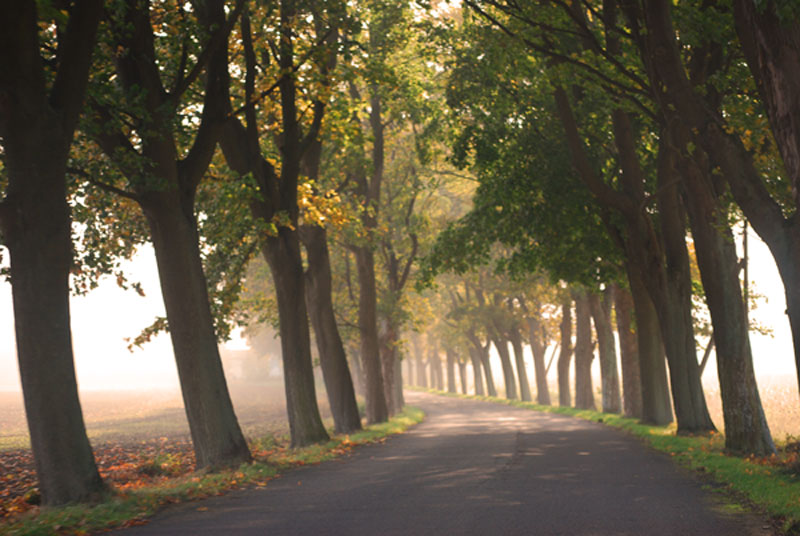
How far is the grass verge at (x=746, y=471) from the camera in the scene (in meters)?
8.10

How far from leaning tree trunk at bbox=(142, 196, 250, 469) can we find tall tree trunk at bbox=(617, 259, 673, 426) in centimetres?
1250

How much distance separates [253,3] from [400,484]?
11.0m

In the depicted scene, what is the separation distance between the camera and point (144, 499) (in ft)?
30.8

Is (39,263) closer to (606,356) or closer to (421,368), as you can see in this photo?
(606,356)

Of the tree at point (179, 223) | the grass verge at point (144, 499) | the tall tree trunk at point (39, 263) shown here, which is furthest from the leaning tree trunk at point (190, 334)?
the tall tree trunk at point (39, 263)

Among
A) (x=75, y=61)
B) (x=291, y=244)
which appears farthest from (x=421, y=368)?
(x=75, y=61)

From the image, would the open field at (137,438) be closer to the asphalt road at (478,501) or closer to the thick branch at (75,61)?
the asphalt road at (478,501)

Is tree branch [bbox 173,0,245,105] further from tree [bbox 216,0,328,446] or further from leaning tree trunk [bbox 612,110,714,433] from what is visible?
leaning tree trunk [bbox 612,110,714,433]

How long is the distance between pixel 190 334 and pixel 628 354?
1821 cm

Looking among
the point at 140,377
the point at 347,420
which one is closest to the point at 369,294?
the point at 347,420

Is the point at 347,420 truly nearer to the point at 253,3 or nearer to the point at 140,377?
the point at 253,3

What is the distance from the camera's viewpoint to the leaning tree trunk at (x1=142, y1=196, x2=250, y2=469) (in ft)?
42.5

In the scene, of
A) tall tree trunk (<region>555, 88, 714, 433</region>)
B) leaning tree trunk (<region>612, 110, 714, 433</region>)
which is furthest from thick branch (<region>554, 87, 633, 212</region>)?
leaning tree trunk (<region>612, 110, 714, 433</region>)

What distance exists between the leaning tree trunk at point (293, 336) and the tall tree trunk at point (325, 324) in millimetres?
3880
